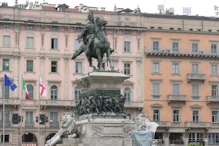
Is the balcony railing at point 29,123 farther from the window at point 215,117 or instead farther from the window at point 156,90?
the window at point 215,117

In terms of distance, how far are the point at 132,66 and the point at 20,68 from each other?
14478 millimetres

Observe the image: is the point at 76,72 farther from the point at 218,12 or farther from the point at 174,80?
the point at 218,12

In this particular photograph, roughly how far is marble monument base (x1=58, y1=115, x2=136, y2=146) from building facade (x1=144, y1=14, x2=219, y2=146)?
54275mm

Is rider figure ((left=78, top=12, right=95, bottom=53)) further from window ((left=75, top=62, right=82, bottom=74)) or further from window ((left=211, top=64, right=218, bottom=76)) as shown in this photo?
window ((left=211, top=64, right=218, bottom=76))

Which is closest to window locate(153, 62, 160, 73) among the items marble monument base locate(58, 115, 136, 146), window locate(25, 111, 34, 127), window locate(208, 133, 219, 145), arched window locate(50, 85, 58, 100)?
window locate(208, 133, 219, 145)

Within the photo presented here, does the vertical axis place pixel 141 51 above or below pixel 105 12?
below

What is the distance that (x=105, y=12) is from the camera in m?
81.4

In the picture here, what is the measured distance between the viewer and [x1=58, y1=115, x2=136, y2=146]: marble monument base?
24266 millimetres

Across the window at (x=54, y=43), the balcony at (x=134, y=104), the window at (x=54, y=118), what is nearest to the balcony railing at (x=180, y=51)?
the balcony at (x=134, y=104)

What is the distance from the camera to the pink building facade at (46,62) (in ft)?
244

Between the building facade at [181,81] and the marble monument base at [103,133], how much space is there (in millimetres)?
54275

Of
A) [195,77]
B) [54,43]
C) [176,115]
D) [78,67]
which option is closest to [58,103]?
[78,67]

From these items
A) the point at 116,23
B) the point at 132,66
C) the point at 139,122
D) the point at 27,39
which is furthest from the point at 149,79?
the point at 139,122

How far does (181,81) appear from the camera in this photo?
267 ft
